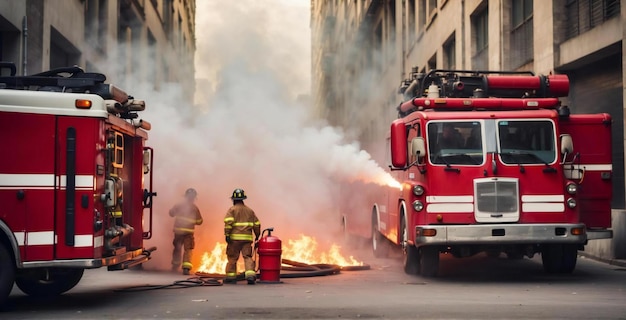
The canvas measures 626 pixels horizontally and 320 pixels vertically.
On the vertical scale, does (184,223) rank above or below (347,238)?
above

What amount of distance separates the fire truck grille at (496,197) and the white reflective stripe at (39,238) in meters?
6.14

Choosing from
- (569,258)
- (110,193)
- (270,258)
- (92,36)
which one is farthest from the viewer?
(92,36)

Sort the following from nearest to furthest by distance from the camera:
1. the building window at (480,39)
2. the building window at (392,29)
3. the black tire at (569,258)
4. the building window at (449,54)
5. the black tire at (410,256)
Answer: the black tire at (569,258) < the black tire at (410,256) < the building window at (480,39) < the building window at (449,54) < the building window at (392,29)

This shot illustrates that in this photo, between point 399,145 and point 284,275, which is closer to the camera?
point 399,145

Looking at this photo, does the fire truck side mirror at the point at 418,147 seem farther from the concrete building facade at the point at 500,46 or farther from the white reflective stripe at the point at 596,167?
the concrete building facade at the point at 500,46

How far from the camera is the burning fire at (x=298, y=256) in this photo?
14438 millimetres

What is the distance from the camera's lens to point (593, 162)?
498 inches

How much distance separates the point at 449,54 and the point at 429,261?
16883mm

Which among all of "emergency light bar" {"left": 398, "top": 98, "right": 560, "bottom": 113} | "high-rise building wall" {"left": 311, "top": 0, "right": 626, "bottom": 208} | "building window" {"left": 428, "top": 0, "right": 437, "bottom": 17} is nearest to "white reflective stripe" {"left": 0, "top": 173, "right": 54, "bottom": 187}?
"emergency light bar" {"left": 398, "top": 98, "right": 560, "bottom": 113}

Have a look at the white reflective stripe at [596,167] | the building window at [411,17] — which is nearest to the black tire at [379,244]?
the white reflective stripe at [596,167]

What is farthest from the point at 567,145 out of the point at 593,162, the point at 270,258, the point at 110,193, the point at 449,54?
the point at 449,54

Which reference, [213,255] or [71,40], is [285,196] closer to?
[213,255]

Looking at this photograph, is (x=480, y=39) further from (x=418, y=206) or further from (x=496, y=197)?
(x=418, y=206)

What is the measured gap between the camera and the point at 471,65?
2466 cm
